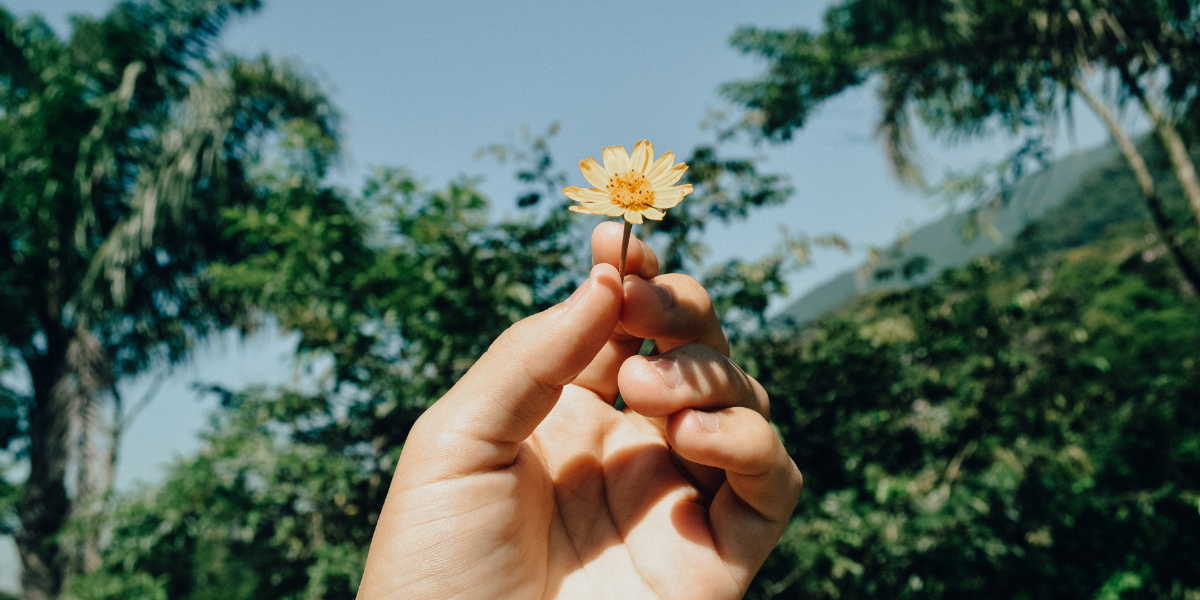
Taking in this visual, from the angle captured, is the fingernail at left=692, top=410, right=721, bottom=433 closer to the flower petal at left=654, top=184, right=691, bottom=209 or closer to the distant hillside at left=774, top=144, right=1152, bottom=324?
the flower petal at left=654, top=184, right=691, bottom=209

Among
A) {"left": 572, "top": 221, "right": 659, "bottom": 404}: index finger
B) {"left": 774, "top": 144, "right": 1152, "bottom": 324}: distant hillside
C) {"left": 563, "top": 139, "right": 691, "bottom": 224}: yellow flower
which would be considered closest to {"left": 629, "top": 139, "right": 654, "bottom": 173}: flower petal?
{"left": 563, "top": 139, "right": 691, "bottom": 224}: yellow flower

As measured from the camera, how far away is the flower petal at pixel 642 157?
0.91 metres

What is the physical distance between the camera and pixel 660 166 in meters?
0.93

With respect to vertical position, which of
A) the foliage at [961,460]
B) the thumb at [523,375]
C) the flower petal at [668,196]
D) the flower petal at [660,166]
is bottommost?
the foliage at [961,460]

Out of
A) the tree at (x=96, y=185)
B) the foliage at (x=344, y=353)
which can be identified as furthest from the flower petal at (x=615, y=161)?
the tree at (x=96, y=185)

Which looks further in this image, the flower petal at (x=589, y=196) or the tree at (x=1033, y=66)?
the tree at (x=1033, y=66)

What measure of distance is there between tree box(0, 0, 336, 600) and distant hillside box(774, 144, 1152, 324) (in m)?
5.68

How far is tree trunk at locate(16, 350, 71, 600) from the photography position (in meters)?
5.41

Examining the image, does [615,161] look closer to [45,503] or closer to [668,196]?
[668,196]

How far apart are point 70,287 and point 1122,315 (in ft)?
100

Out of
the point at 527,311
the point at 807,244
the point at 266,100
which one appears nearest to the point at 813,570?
the point at 807,244

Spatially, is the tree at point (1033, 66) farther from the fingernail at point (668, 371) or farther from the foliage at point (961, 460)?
the fingernail at point (668, 371)

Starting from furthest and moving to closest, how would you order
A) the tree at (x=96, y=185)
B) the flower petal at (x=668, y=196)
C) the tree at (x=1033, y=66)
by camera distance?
1. the tree at (x=96, y=185)
2. the tree at (x=1033, y=66)
3. the flower petal at (x=668, y=196)

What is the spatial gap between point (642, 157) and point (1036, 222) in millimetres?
5898
